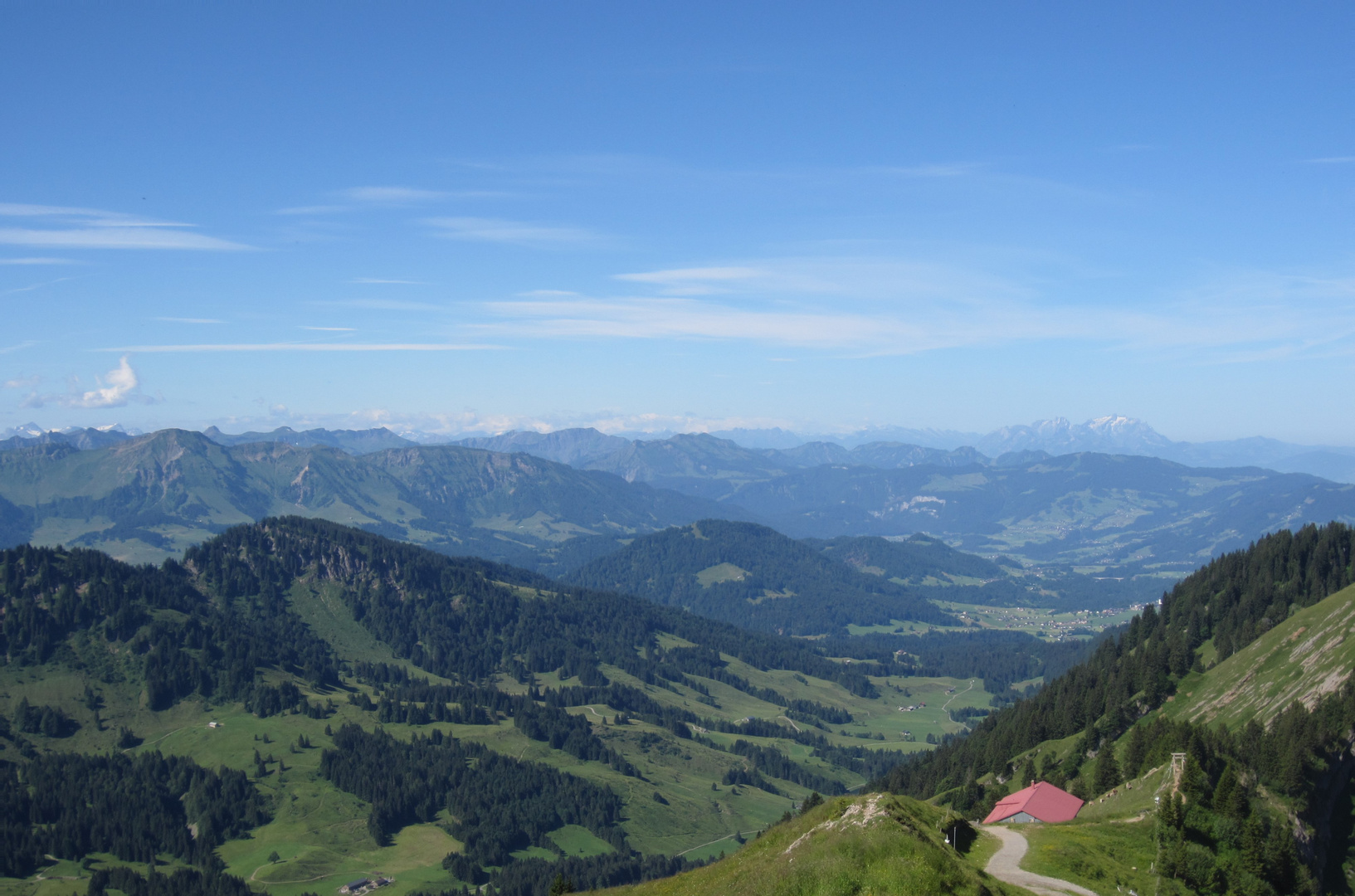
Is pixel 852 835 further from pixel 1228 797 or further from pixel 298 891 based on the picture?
pixel 298 891

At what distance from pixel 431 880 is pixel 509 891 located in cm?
1820

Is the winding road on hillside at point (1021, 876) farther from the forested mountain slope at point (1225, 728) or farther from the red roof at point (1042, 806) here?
the red roof at point (1042, 806)

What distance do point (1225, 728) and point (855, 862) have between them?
7770cm

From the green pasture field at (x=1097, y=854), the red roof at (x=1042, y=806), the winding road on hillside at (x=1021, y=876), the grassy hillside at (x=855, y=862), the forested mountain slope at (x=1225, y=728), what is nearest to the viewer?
the grassy hillside at (x=855, y=862)

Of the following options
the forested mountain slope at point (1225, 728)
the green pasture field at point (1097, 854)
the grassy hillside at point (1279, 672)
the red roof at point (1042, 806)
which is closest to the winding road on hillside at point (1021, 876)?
the green pasture field at point (1097, 854)

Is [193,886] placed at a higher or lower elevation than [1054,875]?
lower

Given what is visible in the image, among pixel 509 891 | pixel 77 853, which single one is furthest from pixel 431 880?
pixel 77 853

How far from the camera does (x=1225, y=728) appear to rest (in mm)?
103000

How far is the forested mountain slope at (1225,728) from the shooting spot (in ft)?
243

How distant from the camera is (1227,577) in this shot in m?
162

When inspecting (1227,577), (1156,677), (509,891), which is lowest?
(509,891)

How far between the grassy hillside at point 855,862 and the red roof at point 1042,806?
3026 cm

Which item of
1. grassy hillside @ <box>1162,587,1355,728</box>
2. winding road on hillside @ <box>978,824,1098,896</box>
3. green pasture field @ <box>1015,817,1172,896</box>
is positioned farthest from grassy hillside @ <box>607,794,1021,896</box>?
grassy hillside @ <box>1162,587,1355,728</box>

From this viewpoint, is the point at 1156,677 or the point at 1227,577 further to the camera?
the point at 1227,577
